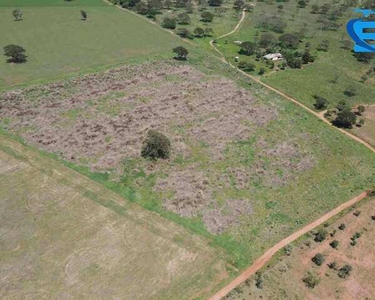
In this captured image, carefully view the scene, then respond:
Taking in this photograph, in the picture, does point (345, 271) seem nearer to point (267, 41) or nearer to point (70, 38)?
point (267, 41)

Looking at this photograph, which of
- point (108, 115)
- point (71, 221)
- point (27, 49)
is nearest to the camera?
point (71, 221)

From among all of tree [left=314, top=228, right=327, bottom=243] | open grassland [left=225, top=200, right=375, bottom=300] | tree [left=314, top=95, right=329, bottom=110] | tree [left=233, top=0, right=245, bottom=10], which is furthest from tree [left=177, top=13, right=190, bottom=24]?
tree [left=314, top=228, right=327, bottom=243]

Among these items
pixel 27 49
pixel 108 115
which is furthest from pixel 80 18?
pixel 108 115

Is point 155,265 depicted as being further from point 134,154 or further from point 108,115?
point 108,115

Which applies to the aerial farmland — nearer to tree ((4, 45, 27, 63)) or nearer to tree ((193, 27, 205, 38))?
tree ((4, 45, 27, 63))

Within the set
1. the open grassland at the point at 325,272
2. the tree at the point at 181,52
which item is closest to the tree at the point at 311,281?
the open grassland at the point at 325,272

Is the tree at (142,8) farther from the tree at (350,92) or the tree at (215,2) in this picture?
the tree at (350,92)

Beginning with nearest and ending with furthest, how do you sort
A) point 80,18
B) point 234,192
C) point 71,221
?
1. point 71,221
2. point 234,192
3. point 80,18
